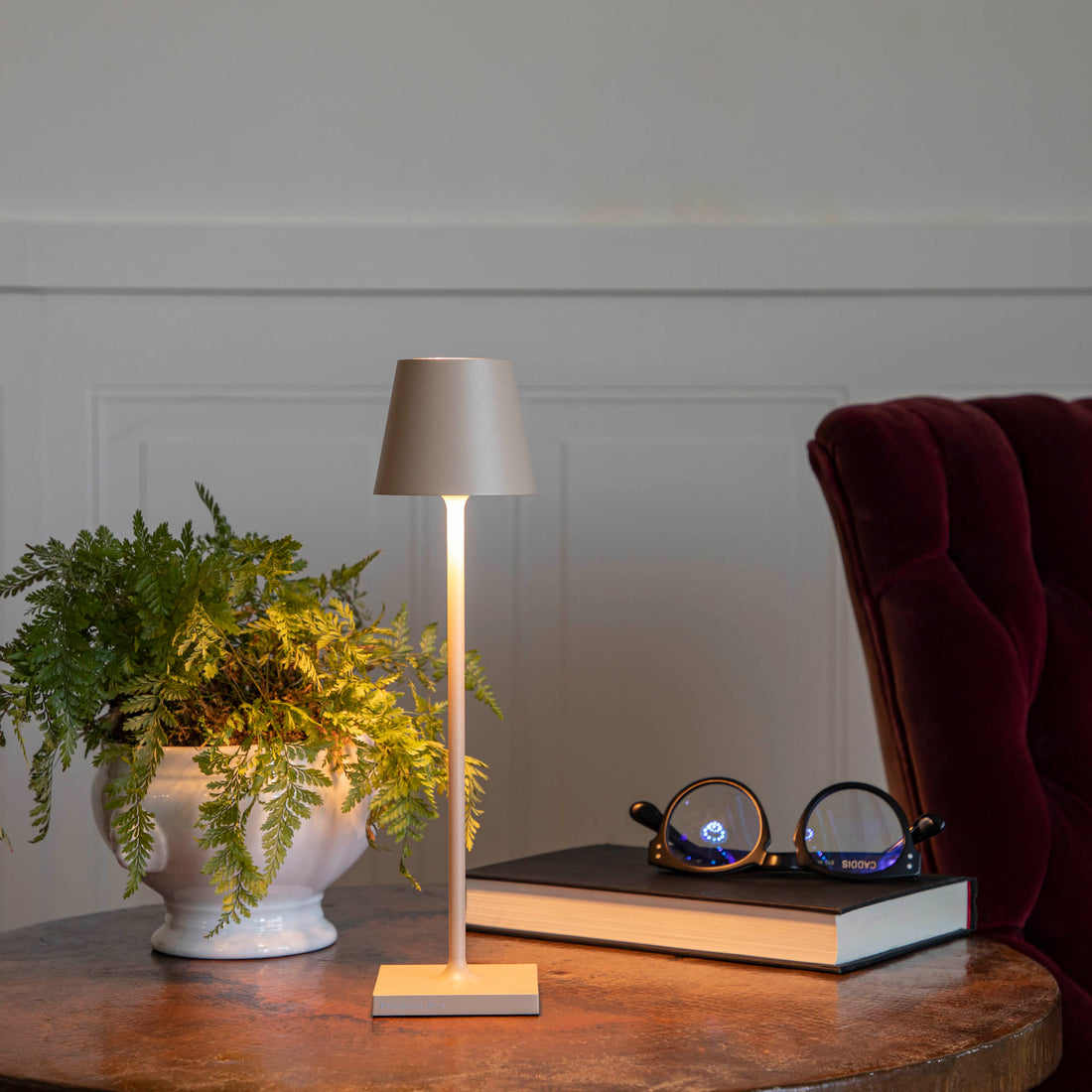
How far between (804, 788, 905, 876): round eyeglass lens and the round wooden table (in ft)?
0.24

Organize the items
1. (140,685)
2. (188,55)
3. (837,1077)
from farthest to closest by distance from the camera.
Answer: (188,55)
(140,685)
(837,1077)

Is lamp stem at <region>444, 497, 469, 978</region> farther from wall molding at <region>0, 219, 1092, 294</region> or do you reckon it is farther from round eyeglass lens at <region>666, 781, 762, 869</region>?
wall molding at <region>0, 219, 1092, 294</region>

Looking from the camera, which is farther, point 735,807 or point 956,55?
Result: point 956,55

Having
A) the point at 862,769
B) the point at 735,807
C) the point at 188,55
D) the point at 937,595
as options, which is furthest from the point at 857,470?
the point at 188,55

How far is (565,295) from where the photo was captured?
1646 millimetres

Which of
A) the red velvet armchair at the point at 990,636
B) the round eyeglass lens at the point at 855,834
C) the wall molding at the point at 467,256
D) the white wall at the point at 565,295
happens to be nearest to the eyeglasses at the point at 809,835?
the round eyeglass lens at the point at 855,834

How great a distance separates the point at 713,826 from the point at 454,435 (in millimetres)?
373

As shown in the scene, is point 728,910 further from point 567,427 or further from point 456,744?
point 567,427

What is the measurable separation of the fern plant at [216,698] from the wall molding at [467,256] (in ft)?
2.59

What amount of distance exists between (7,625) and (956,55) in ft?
4.59

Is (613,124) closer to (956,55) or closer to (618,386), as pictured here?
(618,386)

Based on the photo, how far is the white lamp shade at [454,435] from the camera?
767 mm

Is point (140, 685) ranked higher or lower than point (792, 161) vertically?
lower

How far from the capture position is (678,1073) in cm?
65
